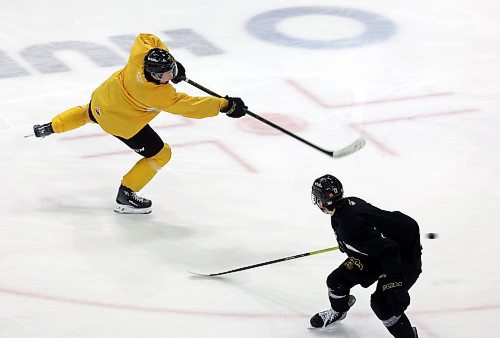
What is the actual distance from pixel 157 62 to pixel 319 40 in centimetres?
342

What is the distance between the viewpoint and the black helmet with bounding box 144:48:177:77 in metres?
5.85

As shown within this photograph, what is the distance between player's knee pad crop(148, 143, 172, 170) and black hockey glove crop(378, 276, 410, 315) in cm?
181

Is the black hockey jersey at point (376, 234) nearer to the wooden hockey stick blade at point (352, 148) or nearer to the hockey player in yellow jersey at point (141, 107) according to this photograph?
the wooden hockey stick blade at point (352, 148)

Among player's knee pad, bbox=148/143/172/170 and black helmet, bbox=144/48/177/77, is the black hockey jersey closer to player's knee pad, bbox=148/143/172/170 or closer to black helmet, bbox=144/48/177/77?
black helmet, bbox=144/48/177/77

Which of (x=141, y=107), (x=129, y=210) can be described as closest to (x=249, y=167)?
(x=129, y=210)

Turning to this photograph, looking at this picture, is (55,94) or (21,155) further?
(55,94)

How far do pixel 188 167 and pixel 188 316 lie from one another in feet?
5.53

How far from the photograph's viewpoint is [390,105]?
25.9 feet

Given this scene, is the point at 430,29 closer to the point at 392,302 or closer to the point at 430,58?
the point at 430,58

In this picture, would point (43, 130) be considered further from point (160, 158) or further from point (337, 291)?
point (337, 291)

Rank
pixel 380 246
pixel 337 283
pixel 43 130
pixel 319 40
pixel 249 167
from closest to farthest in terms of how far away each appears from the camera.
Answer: pixel 380 246
pixel 337 283
pixel 43 130
pixel 249 167
pixel 319 40

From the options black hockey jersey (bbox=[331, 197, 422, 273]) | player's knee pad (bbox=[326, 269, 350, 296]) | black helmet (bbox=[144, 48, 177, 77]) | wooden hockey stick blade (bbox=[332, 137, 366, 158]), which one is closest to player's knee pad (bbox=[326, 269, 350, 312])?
player's knee pad (bbox=[326, 269, 350, 296])

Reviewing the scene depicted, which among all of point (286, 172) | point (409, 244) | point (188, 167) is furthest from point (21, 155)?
point (409, 244)

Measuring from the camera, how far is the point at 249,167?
22.9 feet
